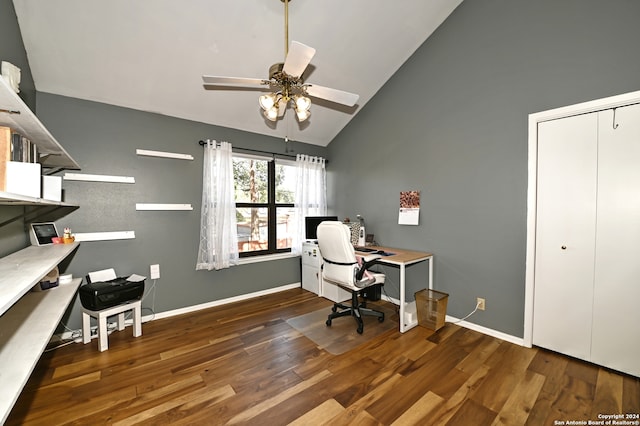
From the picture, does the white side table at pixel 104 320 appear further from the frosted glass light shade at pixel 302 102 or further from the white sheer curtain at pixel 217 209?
the frosted glass light shade at pixel 302 102

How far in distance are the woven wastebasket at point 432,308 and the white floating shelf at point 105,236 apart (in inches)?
127

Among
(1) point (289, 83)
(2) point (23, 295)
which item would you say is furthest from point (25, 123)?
(1) point (289, 83)

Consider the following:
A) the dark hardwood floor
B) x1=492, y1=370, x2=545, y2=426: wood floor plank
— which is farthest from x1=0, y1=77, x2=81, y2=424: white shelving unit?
x1=492, y1=370, x2=545, y2=426: wood floor plank

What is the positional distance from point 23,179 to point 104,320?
155 cm

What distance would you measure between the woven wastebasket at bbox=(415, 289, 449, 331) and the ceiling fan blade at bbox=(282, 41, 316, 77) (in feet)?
8.15

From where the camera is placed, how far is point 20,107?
1.15m

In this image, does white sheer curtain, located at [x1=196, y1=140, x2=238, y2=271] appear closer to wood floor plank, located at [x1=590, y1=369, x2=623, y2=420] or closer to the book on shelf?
the book on shelf

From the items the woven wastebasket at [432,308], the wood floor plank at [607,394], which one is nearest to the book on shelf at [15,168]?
the woven wastebasket at [432,308]

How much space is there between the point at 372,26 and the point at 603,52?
6.34ft

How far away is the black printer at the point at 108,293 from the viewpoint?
7.56 feet

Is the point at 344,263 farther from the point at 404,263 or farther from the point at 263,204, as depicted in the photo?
the point at 263,204

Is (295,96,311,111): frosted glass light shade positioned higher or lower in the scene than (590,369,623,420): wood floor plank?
higher

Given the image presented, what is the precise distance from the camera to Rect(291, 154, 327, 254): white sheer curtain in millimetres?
4117

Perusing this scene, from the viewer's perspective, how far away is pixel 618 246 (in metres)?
2.00
